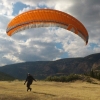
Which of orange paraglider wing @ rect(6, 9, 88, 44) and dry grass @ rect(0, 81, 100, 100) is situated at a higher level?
orange paraglider wing @ rect(6, 9, 88, 44)

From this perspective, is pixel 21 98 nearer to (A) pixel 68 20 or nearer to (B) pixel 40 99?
(B) pixel 40 99

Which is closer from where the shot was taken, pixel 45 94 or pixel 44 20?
pixel 44 20

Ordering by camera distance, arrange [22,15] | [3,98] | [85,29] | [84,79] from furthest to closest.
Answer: [84,79] < [85,29] < [22,15] < [3,98]

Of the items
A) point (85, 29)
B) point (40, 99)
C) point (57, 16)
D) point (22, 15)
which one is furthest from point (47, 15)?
point (40, 99)

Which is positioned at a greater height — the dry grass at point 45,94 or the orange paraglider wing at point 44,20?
the orange paraglider wing at point 44,20

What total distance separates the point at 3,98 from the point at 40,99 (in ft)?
9.98

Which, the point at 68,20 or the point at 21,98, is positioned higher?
the point at 68,20

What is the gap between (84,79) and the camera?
55.5 meters

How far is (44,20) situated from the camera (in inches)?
818

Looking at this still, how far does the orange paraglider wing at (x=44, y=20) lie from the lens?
67.6 feet

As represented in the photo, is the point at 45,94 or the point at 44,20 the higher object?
the point at 44,20

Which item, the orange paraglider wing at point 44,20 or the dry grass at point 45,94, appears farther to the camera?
the orange paraglider wing at point 44,20

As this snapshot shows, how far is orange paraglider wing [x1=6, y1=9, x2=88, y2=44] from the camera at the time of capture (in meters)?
20.6

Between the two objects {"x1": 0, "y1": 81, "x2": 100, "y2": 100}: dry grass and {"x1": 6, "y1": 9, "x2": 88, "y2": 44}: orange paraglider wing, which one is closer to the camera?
{"x1": 0, "y1": 81, "x2": 100, "y2": 100}: dry grass
